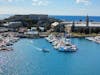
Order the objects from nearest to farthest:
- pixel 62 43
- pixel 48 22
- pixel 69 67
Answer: pixel 69 67 < pixel 62 43 < pixel 48 22

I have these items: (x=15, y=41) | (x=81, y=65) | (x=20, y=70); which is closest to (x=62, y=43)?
(x=15, y=41)

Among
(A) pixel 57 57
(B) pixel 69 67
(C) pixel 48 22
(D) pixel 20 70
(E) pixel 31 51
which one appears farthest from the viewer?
(C) pixel 48 22

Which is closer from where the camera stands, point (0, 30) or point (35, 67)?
point (35, 67)

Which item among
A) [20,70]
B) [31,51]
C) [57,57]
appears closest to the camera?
[20,70]

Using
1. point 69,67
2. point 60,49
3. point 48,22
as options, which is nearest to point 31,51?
point 60,49

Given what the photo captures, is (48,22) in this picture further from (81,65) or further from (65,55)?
(81,65)

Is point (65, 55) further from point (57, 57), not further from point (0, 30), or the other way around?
point (0, 30)
